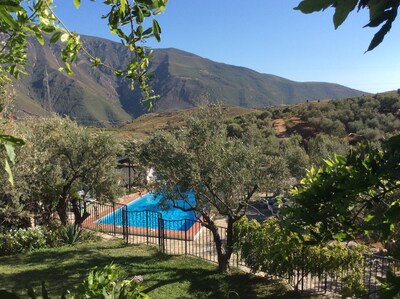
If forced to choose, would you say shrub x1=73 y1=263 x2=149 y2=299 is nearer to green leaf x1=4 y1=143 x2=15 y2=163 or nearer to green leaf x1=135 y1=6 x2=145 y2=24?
green leaf x1=4 y1=143 x2=15 y2=163

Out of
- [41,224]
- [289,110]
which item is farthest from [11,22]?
[289,110]

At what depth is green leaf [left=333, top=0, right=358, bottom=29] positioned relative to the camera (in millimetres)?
959

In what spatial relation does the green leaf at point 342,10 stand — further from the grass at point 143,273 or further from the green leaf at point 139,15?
the grass at point 143,273

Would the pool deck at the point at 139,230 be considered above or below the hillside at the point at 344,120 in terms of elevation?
below

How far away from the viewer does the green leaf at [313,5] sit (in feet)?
3.08

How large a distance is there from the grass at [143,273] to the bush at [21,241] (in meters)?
0.55

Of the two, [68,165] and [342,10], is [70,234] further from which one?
[342,10]

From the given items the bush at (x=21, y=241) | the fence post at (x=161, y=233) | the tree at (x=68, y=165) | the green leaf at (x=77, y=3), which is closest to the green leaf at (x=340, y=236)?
the green leaf at (x=77, y=3)

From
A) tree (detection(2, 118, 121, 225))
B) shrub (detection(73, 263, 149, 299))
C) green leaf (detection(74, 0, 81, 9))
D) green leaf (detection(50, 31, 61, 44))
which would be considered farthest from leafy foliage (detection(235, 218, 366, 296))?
green leaf (detection(74, 0, 81, 9))

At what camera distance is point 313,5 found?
3.11 ft

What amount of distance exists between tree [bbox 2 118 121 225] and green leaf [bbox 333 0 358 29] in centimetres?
1303

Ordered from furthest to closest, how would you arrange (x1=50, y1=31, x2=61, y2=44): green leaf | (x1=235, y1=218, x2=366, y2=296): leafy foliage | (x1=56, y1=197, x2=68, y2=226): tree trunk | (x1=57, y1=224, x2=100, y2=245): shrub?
(x1=56, y1=197, x2=68, y2=226): tree trunk < (x1=57, y1=224, x2=100, y2=245): shrub < (x1=235, y1=218, x2=366, y2=296): leafy foliage < (x1=50, y1=31, x2=61, y2=44): green leaf

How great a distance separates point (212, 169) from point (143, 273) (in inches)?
137

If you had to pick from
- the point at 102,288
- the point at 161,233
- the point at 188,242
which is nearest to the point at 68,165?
the point at 161,233
